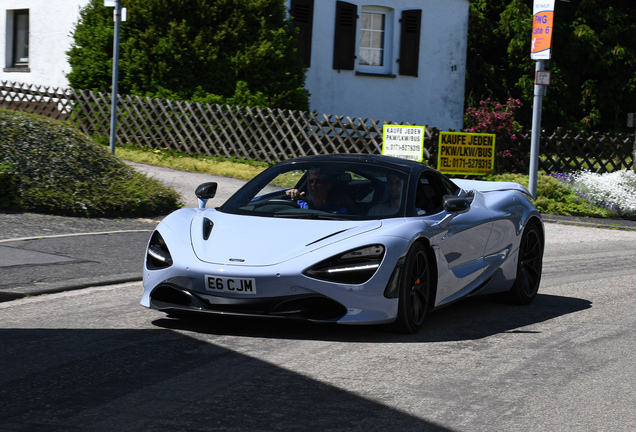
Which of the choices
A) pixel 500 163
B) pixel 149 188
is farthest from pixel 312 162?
pixel 500 163

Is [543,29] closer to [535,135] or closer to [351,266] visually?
[535,135]

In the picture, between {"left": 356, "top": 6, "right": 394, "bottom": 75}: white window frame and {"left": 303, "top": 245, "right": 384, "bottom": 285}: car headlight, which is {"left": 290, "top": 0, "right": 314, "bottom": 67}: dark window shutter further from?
{"left": 303, "top": 245, "right": 384, "bottom": 285}: car headlight

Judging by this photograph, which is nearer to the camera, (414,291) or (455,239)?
(414,291)

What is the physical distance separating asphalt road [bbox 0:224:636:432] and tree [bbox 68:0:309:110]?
1428 cm

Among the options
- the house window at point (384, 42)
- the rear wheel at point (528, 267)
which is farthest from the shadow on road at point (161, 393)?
the house window at point (384, 42)

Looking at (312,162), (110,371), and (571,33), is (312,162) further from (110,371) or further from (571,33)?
(571,33)

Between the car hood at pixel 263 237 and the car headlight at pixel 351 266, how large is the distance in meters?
0.16

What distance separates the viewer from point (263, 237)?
6.68 metres

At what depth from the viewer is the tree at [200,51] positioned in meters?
21.8

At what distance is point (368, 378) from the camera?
5.61m

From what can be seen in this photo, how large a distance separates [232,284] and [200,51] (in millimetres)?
16157

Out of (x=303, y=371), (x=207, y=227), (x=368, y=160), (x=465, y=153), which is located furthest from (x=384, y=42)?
(x=303, y=371)

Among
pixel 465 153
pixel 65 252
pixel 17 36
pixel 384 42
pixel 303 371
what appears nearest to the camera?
pixel 303 371

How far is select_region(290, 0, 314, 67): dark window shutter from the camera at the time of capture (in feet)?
85.2
